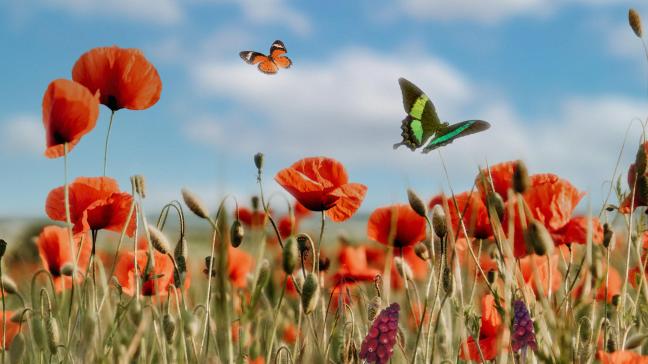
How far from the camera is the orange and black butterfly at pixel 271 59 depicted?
8.46 feet

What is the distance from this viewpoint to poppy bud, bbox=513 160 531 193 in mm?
1381

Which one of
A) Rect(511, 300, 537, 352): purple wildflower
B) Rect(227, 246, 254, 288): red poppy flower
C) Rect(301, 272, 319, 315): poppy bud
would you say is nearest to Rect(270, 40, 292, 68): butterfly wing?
Rect(227, 246, 254, 288): red poppy flower

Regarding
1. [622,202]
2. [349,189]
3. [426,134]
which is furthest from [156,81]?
[622,202]

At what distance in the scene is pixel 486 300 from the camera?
6.42ft

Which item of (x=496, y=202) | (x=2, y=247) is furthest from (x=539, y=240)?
(x=2, y=247)

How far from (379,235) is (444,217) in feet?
2.45

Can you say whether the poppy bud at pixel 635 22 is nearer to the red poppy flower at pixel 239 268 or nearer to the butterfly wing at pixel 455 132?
the butterfly wing at pixel 455 132

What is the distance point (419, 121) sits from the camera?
95.7 inches

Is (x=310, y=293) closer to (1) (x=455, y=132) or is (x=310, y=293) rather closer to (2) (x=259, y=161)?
(2) (x=259, y=161)

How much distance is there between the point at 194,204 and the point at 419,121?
1045 millimetres

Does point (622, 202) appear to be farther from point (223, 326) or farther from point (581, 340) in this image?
point (223, 326)

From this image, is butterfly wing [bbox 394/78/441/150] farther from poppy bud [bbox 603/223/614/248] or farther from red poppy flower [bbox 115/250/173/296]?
red poppy flower [bbox 115/250/173/296]

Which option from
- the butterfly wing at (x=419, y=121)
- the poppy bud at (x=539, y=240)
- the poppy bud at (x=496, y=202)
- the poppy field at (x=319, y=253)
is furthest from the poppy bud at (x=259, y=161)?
the poppy bud at (x=539, y=240)

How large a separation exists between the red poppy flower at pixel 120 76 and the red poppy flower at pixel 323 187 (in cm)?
37
